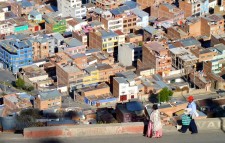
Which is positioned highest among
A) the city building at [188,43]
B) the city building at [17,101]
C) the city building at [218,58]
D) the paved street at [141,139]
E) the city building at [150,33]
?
the paved street at [141,139]

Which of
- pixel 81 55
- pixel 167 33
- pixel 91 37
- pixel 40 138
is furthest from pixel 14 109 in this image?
pixel 40 138

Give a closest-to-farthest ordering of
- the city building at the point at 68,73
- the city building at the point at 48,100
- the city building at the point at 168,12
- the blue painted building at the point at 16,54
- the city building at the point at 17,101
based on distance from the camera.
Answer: the city building at the point at 17,101
the city building at the point at 48,100
the city building at the point at 68,73
the blue painted building at the point at 16,54
the city building at the point at 168,12

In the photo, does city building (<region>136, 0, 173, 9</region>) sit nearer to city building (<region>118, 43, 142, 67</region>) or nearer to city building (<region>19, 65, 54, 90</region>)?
city building (<region>118, 43, 142, 67</region>)

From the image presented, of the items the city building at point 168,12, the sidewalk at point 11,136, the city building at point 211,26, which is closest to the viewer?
the sidewalk at point 11,136

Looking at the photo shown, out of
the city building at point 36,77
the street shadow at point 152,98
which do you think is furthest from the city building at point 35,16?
the street shadow at point 152,98

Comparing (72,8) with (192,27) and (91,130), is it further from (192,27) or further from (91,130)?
(91,130)

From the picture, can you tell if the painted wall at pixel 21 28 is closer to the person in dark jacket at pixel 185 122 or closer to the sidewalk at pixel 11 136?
the sidewalk at pixel 11 136

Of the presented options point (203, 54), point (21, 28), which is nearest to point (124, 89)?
point (203, 54)

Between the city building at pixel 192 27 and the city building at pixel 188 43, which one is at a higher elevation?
A: the city building at pixel 192 27
